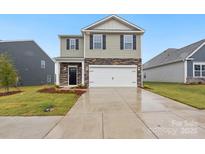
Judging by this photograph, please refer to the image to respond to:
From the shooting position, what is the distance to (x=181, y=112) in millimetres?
8398

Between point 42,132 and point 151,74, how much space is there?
37.1 meters

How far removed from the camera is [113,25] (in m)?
21.6

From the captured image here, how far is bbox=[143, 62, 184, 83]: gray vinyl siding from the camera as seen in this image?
2681cm

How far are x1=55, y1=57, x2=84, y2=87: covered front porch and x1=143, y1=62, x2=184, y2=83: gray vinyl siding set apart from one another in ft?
43.5

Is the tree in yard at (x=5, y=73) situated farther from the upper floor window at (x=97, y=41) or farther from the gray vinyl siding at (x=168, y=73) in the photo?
the gray vinyl siding at (x=168, y=73)

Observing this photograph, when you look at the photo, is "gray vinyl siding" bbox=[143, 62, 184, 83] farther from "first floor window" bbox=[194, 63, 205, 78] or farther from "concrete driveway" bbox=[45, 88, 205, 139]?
"concrete driveway" bbox=[45, 88, 205, 139]

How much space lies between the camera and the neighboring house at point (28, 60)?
28469 mm

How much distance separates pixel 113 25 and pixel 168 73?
46.3 feet

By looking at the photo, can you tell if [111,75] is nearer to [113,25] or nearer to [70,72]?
[70,72]

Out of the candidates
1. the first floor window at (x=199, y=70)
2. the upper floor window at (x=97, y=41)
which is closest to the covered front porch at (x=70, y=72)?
the upper floor window at (x=97, y=41)

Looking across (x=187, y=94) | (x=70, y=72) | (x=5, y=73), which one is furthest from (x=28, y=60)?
(x=187, y=94)

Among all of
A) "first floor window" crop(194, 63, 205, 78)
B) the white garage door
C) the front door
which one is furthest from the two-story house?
"first floor window" crop(194, 63, 205, 78)
